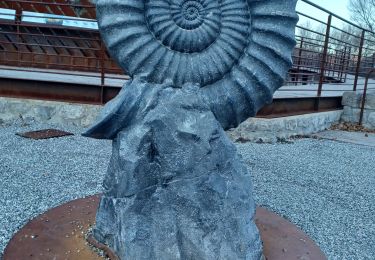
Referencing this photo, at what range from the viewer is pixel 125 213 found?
2234 mm

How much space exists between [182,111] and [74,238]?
1204mm

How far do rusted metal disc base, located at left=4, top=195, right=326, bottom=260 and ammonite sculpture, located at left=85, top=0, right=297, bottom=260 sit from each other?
35 cm

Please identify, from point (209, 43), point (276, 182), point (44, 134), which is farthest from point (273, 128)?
point (209, 43)

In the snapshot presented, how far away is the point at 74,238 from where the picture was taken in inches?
104

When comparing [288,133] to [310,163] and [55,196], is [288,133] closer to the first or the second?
[310,163]

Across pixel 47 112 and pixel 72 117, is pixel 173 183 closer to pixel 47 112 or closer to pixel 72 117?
pixel 72 117

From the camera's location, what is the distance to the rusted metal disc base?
2.44 metres

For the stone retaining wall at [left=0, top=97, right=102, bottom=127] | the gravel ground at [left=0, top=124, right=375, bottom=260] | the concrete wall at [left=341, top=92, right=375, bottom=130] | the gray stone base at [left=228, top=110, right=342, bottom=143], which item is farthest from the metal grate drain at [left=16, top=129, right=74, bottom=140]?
the concrete wall at [left=341, top=92, right=375, bottom=130]

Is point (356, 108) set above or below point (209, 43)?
below

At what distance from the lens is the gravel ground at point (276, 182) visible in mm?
3264

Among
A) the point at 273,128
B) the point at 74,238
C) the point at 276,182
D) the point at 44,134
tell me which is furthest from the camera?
the point at 273,128

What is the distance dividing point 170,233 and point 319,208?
210cm

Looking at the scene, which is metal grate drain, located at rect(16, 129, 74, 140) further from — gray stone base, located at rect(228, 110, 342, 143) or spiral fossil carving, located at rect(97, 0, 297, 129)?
spiral fossil carving, located at rect(97, 0, 297, 129)

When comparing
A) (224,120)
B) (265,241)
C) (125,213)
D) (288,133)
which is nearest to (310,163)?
(288,133)
